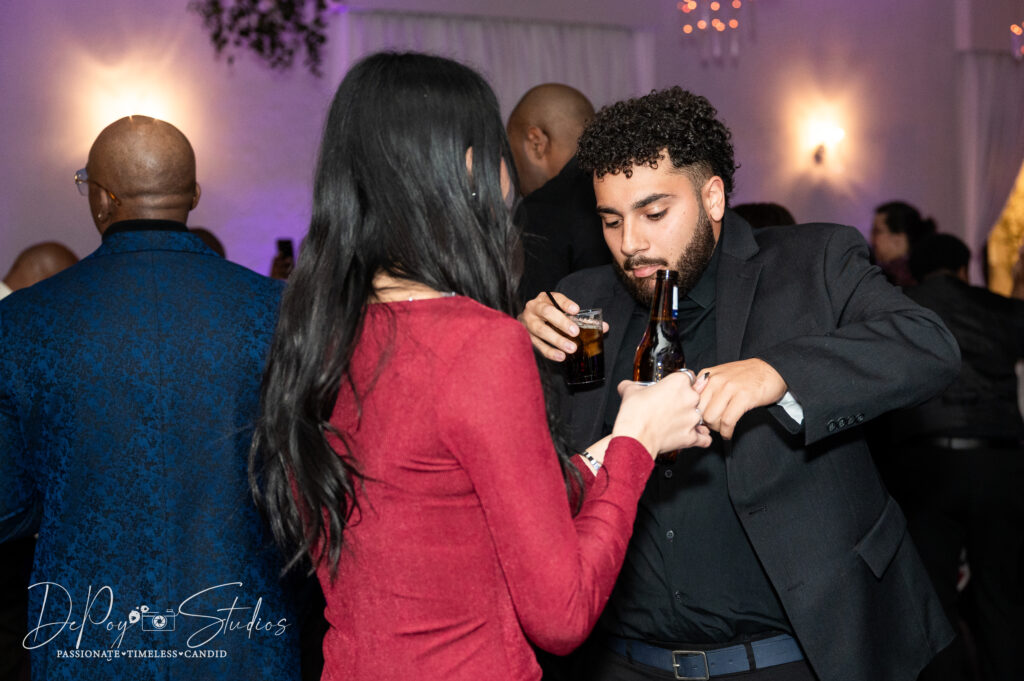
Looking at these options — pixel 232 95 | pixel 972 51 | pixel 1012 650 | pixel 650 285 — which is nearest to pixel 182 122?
pixel 232 95

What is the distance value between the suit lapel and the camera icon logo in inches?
50.5

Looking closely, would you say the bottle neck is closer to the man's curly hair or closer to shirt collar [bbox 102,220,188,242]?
the man's curly hair

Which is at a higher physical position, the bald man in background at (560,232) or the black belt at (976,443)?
the bald man in background at (560,232)

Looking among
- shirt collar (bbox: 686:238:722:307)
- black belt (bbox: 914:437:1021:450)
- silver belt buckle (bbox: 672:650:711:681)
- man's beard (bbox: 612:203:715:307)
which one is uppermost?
man's beard (bbox: 612:203:715:307)

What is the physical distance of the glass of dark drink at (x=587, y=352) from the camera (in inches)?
74.2

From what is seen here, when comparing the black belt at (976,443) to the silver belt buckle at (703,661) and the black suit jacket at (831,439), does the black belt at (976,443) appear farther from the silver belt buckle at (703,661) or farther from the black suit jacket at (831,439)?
the silver belt buckle at (703,661)

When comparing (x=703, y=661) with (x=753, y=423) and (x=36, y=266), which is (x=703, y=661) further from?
(x=36, y=266)

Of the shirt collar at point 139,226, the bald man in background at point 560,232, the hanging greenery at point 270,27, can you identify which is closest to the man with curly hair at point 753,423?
the bald man in background at point 560,232

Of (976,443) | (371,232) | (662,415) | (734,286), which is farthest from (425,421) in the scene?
(976,443)

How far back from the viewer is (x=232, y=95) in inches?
261

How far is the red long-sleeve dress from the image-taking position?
119cm

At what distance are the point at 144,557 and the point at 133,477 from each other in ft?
0.56

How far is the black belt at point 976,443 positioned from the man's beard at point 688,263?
90.1 inches

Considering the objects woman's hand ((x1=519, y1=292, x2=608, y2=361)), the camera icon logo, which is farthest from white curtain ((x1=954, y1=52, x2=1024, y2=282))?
the camera icon logo
